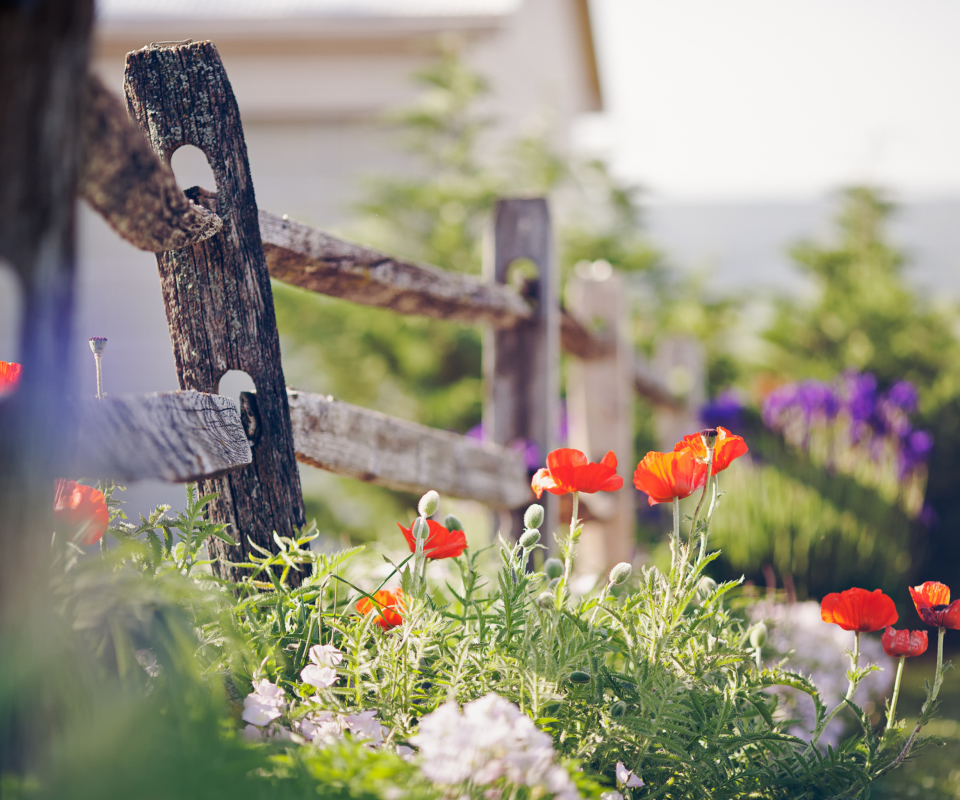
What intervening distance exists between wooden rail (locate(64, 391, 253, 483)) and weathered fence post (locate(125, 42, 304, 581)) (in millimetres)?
158

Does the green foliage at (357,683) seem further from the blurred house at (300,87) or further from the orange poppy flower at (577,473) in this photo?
the blurred house at (300,87)

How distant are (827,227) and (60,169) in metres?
8.86

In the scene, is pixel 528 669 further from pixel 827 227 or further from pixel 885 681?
pixel 827 227

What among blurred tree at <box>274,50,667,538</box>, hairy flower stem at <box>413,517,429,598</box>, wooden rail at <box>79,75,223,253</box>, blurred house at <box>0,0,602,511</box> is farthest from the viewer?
blurred house at <box>0,0,602,511</box>

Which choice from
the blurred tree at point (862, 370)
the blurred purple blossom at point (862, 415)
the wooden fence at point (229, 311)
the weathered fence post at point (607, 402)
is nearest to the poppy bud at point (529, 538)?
the wooden fence at point (229, 311)

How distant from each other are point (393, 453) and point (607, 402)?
2.49m

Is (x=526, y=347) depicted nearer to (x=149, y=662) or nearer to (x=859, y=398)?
(x=149, y=662)

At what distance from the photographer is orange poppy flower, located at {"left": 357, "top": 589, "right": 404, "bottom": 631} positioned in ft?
3.43

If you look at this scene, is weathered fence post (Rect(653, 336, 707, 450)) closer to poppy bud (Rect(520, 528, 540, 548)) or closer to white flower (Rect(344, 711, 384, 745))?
poppy bud (Rect(520, 528, 540, 548))

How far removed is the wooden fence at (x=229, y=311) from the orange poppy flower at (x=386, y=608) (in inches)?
7.4

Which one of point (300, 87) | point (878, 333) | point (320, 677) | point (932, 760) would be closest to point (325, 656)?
point (320, 677)

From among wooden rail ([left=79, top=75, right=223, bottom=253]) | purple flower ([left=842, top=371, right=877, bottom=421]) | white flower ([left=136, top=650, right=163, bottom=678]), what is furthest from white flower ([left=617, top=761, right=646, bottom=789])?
purple flower ([left=842, top=371, right=877, bottom=421])

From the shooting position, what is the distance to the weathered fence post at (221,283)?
1.18m

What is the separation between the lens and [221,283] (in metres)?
1.19
